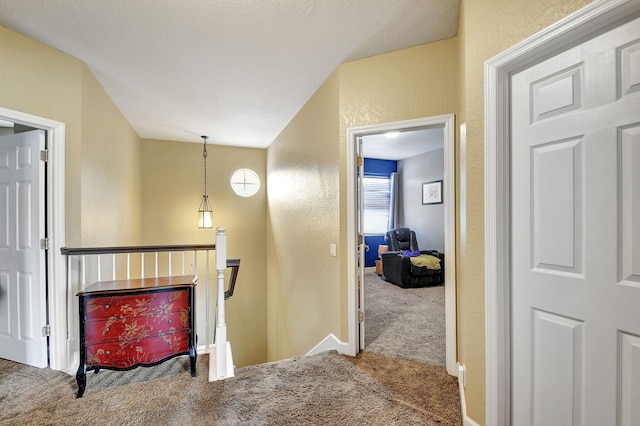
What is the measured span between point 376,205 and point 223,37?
5.44 metres

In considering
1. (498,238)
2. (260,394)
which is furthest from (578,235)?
(260,394)

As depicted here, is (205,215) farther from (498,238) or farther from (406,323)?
(498,238)

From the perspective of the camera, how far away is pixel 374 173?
22.6ft

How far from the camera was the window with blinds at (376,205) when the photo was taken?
6906 mm

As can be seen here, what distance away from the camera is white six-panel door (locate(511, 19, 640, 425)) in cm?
107

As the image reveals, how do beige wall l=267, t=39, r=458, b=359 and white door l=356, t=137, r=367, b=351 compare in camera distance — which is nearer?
beige wall l=267, t=39, r=458, b=359

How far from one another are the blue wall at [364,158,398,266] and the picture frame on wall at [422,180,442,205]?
3.64 ft

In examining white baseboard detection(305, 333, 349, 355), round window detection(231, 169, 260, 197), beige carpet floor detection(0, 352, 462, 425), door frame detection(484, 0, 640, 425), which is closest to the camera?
door frame detection(484, 0, 640, 425)

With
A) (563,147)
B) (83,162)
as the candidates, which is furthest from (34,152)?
(563,147)

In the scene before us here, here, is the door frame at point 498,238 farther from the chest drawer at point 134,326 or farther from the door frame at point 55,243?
the door frame at point 55,243

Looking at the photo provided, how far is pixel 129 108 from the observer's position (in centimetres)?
353

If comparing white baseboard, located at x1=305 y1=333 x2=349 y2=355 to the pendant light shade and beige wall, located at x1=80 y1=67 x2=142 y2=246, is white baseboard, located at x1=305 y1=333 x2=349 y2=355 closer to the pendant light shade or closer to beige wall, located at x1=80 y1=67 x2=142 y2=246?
beige wall, located at x1=80 y1=67 x2=142 y2=246

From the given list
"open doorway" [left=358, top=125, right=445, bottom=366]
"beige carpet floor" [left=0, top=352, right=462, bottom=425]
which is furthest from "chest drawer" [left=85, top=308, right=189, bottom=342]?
"open doorway" [left=358, top=125, right=445, bottom=366]

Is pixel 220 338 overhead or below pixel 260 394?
overhead
